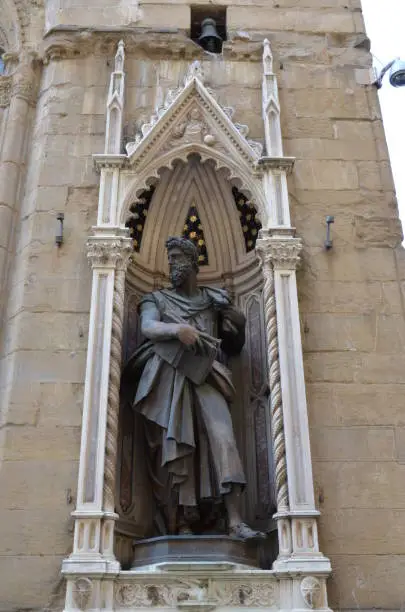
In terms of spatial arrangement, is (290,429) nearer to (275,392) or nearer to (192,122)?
(275,392)

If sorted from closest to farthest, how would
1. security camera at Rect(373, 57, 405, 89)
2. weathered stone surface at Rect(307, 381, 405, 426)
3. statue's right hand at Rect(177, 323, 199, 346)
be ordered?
statue's right hand at Rect(177, 323, 199, 346) → weathered stone surface at Rect(307, 381, 405, 426) → security camera at Rect(373, 57, 405, 89)

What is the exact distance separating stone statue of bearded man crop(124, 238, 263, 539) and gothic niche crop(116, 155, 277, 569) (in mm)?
241

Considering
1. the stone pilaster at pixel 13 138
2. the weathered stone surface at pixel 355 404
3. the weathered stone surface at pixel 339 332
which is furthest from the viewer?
the stone pilaster at pixel 13 138

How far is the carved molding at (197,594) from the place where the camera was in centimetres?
578

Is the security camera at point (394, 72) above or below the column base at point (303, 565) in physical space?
above

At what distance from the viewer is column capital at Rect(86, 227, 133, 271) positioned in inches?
286

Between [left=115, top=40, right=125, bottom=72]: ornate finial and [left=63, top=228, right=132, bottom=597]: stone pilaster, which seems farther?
[left=115, top=40, right=125, bottom=72]: ornate finial

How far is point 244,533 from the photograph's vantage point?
20.3ft

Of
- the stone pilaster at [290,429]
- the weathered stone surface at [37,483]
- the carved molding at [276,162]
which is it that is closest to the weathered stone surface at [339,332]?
the stone pilaster at [290,429]

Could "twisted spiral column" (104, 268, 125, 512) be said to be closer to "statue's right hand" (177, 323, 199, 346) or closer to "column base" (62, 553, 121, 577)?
"column base" (62, 553, 121, 577)

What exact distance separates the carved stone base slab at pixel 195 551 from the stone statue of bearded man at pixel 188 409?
160mm

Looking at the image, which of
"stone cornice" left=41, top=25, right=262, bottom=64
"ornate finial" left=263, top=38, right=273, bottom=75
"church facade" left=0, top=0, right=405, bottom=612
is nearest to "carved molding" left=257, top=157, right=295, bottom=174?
"church facade" left=0, top=0, right=405, bottom=612

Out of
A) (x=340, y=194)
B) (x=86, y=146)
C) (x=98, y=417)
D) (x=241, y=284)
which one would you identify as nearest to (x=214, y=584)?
(x=98, y=417)

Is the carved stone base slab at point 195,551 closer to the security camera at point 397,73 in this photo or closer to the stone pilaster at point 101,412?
the stone pilaster at point 101,412
